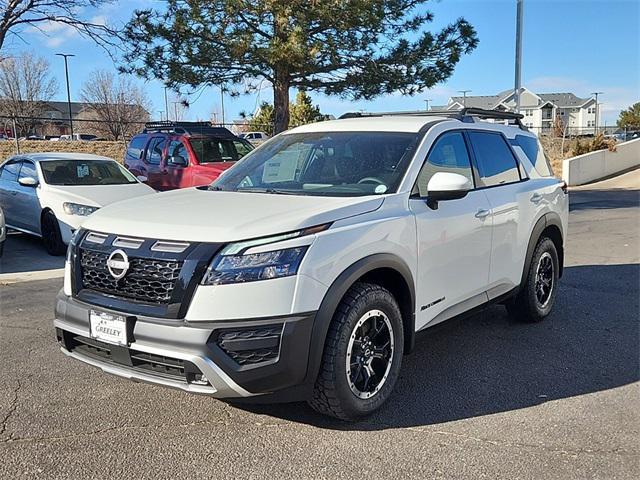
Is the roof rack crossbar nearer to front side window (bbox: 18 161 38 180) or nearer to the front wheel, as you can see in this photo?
front side window (bbox: 18 161 38 180)

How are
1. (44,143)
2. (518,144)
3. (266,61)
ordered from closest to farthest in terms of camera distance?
(518,144) → (266,61) → (44,143)

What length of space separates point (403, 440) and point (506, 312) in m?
3.04

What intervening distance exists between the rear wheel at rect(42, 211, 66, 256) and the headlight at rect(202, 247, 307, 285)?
6614mm

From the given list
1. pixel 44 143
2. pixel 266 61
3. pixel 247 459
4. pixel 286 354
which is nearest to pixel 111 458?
pixel 247 459

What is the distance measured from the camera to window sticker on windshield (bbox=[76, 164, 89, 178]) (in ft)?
32.3

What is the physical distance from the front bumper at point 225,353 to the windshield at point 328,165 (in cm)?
119

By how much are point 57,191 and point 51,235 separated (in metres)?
0.66

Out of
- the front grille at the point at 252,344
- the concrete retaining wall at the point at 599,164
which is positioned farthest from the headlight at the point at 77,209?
the concrete retaining wall at the point at 599,164

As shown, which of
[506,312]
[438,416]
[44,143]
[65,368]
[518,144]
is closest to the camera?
[438,416]

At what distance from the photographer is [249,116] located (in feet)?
52.3

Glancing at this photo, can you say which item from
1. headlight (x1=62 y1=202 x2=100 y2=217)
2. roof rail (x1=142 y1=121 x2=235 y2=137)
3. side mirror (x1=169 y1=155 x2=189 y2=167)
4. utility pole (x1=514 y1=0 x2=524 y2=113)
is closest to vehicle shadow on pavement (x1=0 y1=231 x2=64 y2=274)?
headlight (x1=62 y1=202 x2=100 y2=217)

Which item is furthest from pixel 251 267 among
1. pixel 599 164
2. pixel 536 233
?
pixel 599 164

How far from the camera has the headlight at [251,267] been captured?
3080 millimetres

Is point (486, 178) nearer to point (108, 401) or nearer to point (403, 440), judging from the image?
point (403, 440)
